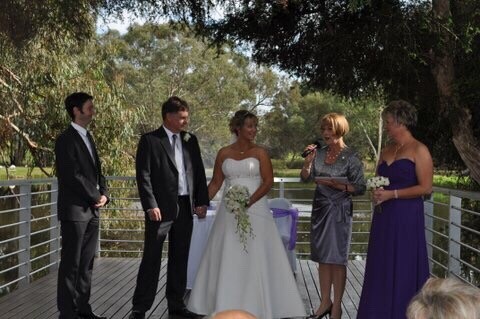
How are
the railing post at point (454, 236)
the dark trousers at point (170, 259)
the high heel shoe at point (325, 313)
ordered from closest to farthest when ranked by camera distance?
the dark trousers at point (170, 259) < the high heel shoe at point (325, 313) < the railing post at point (454, 236)

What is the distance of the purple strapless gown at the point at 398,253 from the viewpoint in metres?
3.76

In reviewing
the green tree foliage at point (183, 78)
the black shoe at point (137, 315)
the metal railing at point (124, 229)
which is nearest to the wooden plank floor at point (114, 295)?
the metal railing at point (124, 229)

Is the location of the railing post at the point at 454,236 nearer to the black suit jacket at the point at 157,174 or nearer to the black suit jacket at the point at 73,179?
the black suit jacket at the point at 157,174

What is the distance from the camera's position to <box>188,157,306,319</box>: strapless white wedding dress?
457 cm

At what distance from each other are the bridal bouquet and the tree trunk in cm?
331

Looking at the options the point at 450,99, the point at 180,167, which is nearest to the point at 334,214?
the point at 180,167

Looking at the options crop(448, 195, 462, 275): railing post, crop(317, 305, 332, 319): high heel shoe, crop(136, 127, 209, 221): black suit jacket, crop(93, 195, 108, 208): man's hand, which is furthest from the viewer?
crop(448, 195, 462, 275): railing post

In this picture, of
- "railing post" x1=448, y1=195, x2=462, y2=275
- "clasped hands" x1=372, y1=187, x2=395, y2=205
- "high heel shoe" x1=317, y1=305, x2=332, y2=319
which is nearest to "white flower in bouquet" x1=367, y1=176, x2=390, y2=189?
"clasped hands" x1=372, y1=187, x2=395, y2=205

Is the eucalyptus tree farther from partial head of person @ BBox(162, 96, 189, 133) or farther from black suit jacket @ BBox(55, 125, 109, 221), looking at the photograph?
black suit jacket @ BBox(55, 125, 109, 221)

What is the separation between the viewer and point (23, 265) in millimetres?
6238

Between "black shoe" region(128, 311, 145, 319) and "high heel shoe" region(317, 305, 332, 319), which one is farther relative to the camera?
"high heel shoe" region(317, 305, 332, 319)

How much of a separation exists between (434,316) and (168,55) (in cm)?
3882

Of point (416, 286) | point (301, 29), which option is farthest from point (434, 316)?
point (301, 29)

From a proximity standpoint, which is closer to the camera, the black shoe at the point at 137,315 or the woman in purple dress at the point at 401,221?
the woman in purple dress at the point at 401,221
